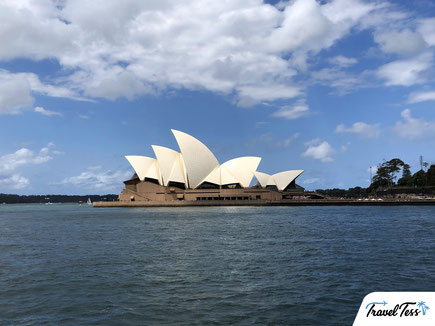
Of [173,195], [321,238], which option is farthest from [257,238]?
[173,195]

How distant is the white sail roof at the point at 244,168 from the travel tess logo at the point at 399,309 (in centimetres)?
7631

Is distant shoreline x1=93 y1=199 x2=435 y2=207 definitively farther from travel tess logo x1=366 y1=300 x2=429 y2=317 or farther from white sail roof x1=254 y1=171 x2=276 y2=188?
travel tess logo x1=366 y1=300 x2=429 y2=317

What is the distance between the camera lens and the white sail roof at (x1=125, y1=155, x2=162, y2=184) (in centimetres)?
8438

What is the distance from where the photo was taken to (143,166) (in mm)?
84812

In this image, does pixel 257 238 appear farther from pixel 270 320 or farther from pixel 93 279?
pixel 270 320

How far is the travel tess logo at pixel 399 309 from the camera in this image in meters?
5.73

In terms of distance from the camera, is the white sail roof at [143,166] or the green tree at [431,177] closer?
the white sail roof at [143,166]

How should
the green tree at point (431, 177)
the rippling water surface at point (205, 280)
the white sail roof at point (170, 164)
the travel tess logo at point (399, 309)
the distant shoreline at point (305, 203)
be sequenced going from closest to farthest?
the travel tess logo at point (399, 309) → the rippling water surface at point (205, 280) → the distant shoreline at point (305, 203) → the white sail roof at point (170, 164) → the green tree at point (431, 177)

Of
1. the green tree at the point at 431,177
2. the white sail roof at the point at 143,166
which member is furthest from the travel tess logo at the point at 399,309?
the green tree at the point at 431,177

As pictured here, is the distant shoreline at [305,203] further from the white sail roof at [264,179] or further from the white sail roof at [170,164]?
the white sail roof at [264,179]

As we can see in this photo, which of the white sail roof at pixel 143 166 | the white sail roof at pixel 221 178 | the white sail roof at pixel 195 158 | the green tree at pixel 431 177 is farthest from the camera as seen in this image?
the green tree at pixel 431 177

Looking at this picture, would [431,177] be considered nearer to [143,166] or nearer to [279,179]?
[279,179]

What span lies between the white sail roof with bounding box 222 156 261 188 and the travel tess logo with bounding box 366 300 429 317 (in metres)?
76.3

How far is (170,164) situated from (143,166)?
711 cm
